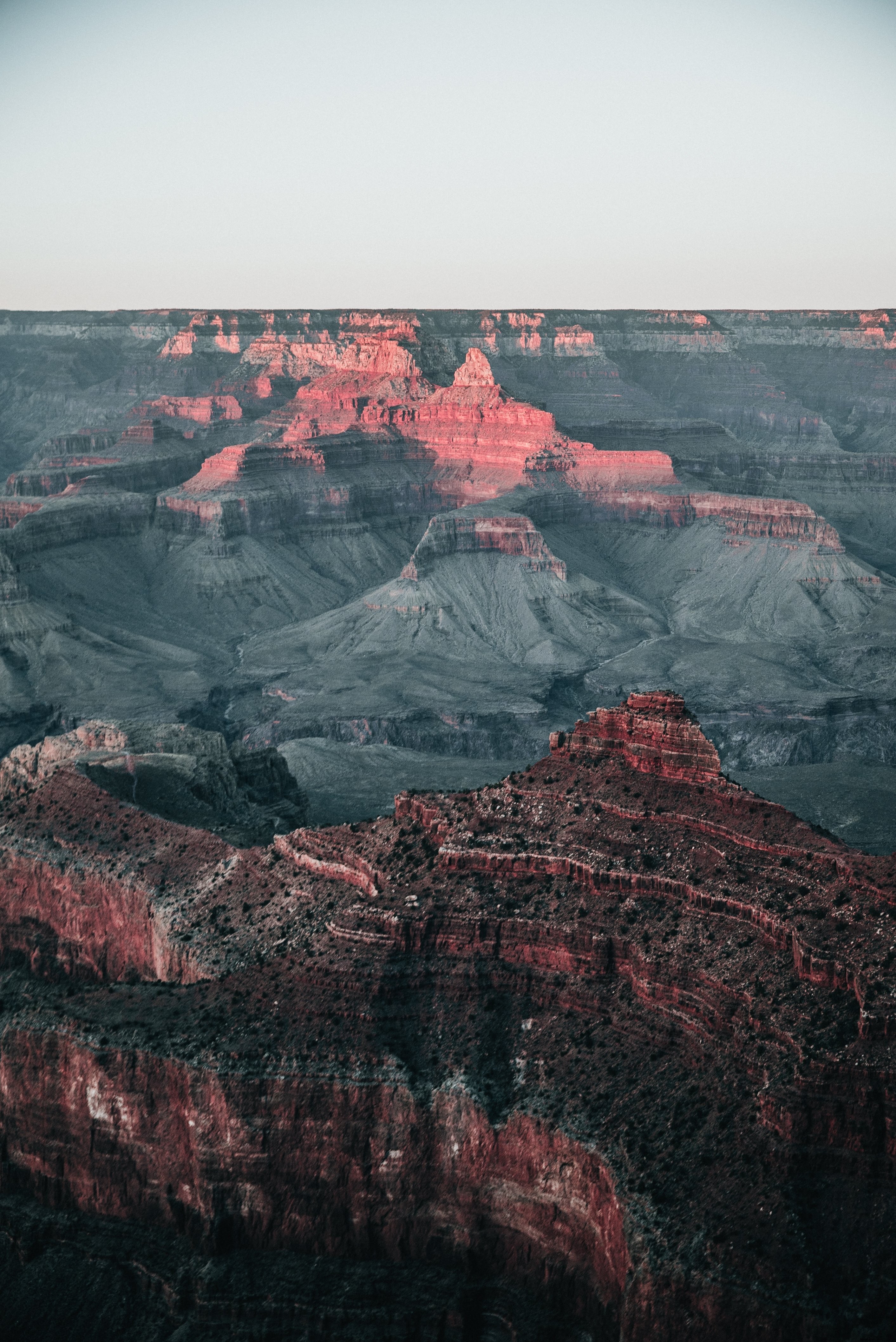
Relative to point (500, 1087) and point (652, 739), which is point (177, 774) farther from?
point (500, 1087)

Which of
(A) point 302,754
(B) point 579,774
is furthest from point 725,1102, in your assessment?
(A) point 302,754

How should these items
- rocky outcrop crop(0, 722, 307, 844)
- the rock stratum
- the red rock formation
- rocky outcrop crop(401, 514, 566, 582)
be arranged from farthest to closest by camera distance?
rocky outcrop crop(401, 514, 566, 582)
rocky outcrop crop(0, 722, 307, 844)
the red rock formation
the rock stratum

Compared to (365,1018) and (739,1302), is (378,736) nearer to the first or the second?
(365,1018)

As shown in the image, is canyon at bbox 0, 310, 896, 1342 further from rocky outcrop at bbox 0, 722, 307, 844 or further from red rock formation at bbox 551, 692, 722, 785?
rocky outcrop at bbox 0, 722, 307, 844

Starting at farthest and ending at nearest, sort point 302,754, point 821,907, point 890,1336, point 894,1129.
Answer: point 302,754 < point 821,907 < point 894,1129 < point 890,1336

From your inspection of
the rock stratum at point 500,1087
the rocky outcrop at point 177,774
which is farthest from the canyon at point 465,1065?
the rocky outcrop at point 177,774

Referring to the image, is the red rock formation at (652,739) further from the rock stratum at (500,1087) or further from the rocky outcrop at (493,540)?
the rocky outcrop at (493,540)

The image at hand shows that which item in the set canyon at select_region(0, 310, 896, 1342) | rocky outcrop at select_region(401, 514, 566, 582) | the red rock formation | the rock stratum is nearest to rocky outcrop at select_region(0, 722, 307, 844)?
canyon at select_region(0, 310, 896, 1342)

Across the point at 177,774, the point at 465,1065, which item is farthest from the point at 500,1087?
the point at 177,774
